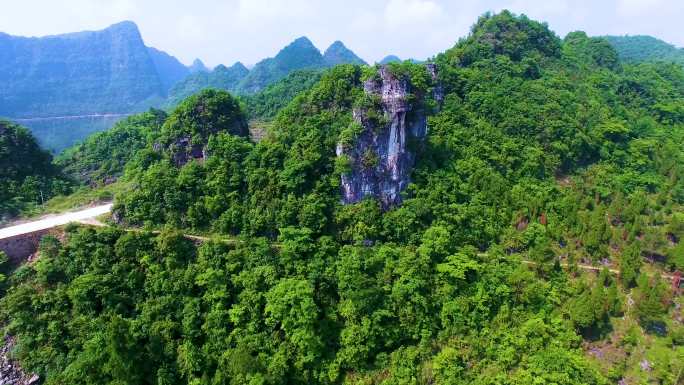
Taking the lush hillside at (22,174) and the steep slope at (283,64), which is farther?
the steep slope at (283,64)

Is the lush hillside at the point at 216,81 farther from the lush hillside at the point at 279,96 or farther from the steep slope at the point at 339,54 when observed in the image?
the lush hillside at the point at 279,96

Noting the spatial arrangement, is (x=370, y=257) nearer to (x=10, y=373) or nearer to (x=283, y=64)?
(x=10, y=373)

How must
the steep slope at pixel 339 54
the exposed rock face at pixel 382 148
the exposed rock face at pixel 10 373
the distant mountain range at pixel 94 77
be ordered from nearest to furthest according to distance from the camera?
the exposed rock face at pixel 10 373 < the exposed rock face at pixel 382 148 < the distant mountain range at pixel 94 77 < the steep slope at pixel 339 54

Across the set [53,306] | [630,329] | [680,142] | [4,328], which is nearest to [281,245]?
[53,306]

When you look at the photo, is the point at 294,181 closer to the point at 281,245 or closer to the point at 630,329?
the point at 281,245

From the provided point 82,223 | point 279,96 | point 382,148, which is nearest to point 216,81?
point 279,96

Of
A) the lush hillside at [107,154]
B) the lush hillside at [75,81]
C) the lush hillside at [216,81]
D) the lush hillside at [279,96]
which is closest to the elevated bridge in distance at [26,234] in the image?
the lush hillside at [107,154]
